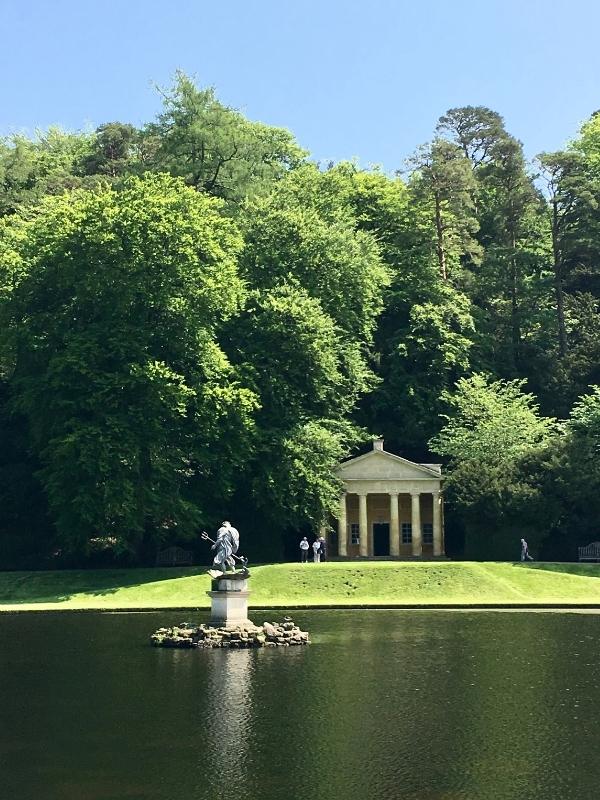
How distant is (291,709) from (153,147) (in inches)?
3334

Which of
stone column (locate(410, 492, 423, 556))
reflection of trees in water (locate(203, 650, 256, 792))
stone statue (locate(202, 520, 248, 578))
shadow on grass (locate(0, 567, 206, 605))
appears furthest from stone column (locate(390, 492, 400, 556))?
reflection of trees in water (locate(203, 650, 256, 792))

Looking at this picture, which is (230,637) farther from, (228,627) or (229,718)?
(229,718)

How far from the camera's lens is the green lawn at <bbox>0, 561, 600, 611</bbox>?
160 ft

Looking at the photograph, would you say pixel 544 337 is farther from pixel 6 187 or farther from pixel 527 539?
pixel 6 187

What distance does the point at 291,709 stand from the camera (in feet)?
69.0

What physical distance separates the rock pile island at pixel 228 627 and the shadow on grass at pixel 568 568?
80.5 ft

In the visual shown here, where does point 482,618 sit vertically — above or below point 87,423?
below

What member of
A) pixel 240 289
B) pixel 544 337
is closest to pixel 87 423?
pixel 240 289

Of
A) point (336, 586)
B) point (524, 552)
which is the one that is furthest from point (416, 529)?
point (336, 586)

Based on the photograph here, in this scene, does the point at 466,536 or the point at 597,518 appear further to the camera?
the point at 466,536

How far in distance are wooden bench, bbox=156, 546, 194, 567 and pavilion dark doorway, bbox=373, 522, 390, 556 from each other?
14.1 m

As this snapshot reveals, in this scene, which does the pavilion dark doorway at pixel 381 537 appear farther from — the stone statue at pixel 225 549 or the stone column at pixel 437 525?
the stone statue at pixel 225 549

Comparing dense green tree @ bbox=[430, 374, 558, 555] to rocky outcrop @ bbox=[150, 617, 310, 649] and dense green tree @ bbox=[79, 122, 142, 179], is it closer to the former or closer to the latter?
rocky outcrop @ bbox=[150, 617, 310, 649]

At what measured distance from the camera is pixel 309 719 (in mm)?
20016
